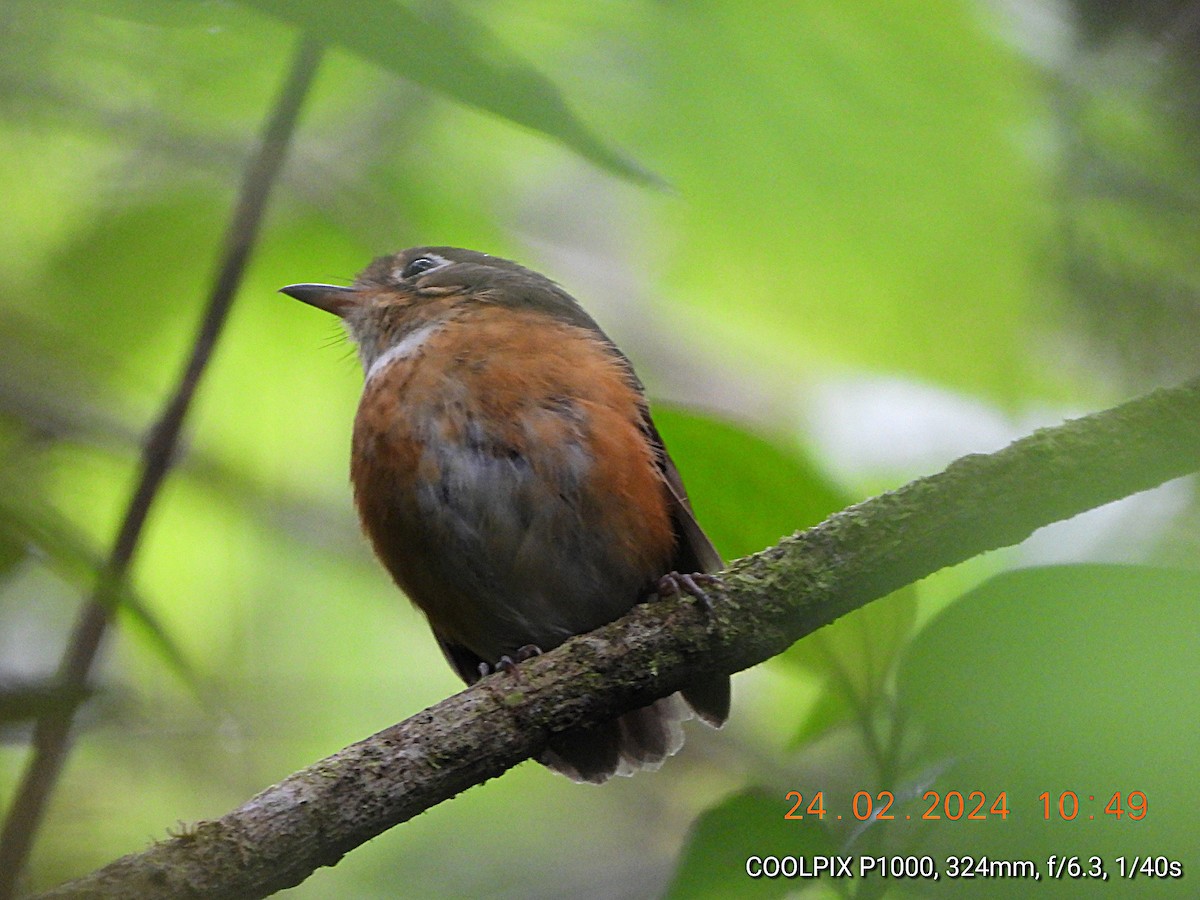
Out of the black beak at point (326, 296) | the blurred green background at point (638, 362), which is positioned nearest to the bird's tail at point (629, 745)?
the blurred green background at point (638, 362)

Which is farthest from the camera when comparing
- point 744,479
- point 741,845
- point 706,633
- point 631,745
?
point 631,745

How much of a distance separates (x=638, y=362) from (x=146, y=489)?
16.3ft

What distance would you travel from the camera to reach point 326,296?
4.41m

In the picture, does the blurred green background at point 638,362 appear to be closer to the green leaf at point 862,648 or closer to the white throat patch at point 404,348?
the green leaf at point 862,648

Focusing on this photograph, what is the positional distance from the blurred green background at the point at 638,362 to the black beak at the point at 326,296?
0.09 meters

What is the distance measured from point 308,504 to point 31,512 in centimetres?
420

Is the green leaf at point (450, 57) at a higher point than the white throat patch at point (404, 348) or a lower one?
lower

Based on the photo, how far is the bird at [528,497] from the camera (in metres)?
3.69

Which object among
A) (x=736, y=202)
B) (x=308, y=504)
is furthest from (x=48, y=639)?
(x=308, y=504)

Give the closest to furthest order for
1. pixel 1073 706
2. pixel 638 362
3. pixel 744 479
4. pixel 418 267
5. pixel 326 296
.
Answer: pixel 1073 706 → pixel 744 479 → pixel 326 296 → pixel 418 267 → pixel 638 362

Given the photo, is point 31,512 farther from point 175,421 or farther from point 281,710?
point 281,710

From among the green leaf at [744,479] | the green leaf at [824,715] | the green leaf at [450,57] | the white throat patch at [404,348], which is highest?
the white throat patch at [404,348]

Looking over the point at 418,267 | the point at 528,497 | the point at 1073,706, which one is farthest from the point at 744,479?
the point at 418,267

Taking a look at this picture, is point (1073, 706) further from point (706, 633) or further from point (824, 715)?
point (706, 633)
